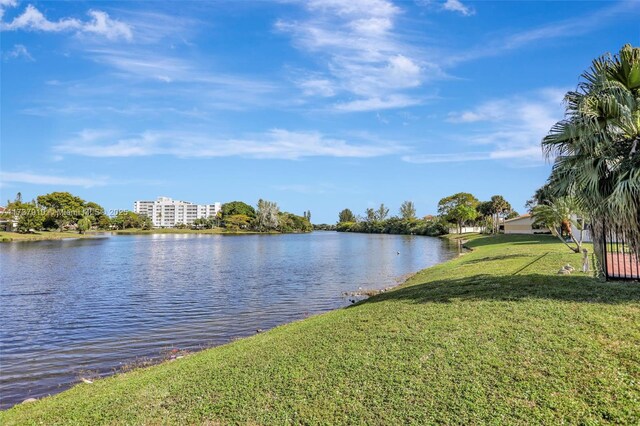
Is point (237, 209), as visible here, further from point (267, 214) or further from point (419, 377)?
point (419, 377)

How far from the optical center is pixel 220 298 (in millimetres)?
22922

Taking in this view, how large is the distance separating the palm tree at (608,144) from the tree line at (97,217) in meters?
113

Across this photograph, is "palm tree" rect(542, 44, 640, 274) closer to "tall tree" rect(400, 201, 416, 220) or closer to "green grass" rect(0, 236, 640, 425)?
"green grass" rect(0, 236, 640, 425)

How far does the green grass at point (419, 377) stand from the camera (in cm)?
597

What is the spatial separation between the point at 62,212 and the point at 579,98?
12329 centimetres

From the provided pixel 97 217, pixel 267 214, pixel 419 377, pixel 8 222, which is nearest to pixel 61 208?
pixel 8 222

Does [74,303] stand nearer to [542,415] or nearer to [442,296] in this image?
[442,296]

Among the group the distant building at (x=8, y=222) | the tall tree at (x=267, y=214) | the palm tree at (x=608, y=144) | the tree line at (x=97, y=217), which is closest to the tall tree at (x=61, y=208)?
the tree line at (x=97, y=217)

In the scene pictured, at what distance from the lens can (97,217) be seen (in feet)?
462

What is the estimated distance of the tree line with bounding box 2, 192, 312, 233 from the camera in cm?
10149

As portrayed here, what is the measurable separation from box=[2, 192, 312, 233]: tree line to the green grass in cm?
10866

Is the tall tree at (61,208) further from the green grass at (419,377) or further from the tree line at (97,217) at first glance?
the green grass at (419,377)

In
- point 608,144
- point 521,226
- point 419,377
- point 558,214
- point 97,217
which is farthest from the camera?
point 97,217

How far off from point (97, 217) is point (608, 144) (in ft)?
509
